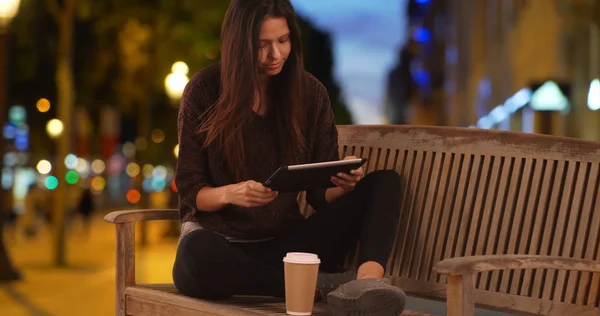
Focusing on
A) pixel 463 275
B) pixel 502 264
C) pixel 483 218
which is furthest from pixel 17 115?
pixel 463 275

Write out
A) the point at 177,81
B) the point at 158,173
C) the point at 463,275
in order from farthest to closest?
the point at 158,173
the point at 177,81
the point at 463,275

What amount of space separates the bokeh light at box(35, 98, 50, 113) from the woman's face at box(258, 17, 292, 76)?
34.7m

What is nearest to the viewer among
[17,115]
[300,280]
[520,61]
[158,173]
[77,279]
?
Answer: [300,280]

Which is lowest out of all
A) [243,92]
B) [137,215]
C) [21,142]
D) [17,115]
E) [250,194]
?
[137,215]

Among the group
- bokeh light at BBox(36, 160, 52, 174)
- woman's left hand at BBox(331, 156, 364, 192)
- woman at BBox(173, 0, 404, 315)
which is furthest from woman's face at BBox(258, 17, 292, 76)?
bokeh light at BBox(36, 160, 52, 174)

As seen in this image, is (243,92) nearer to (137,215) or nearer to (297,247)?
(297,247)

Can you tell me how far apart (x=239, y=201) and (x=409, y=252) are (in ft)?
3.62

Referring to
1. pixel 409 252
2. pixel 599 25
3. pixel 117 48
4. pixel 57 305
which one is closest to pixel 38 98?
pixel 117 48

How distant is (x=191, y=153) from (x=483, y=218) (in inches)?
50.9

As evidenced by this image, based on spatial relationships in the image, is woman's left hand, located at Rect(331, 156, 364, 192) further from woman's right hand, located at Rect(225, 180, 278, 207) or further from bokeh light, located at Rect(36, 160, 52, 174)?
bokeh light, located at Rect(36, 160, 52, 174)

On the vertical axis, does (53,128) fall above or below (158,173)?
above

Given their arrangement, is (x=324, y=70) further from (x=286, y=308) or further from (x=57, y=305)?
(x=286, y=308)

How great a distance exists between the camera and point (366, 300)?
385 centimetres

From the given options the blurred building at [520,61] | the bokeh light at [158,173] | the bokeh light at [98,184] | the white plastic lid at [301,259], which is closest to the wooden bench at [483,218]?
the white plastic lid at [301,259]
